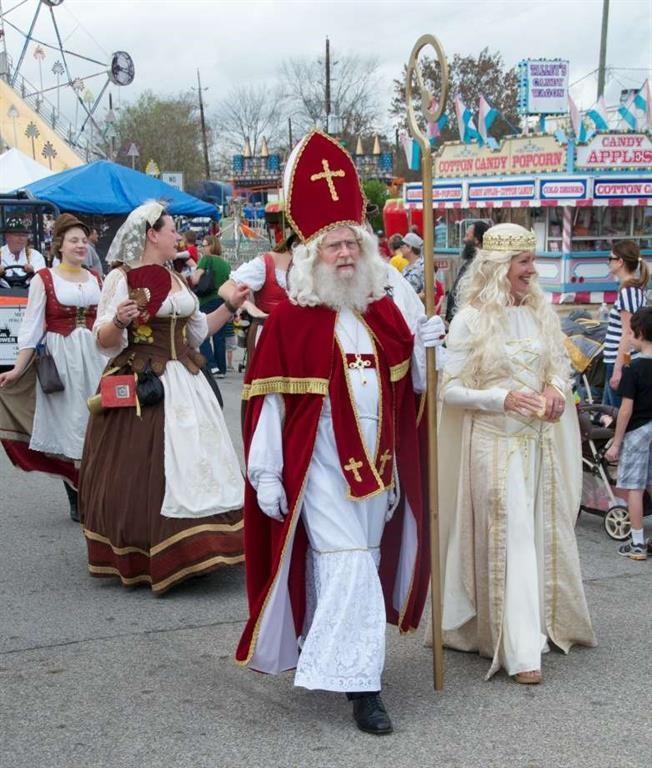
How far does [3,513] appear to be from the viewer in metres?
7.94

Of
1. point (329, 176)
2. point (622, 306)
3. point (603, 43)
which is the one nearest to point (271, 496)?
point (329, 176)

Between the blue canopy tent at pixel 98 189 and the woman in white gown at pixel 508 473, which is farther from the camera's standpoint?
the blue canopy tent at pixel 98 189

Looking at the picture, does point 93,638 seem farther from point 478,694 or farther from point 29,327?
point 29,327

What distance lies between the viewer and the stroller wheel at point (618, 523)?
23.2ft

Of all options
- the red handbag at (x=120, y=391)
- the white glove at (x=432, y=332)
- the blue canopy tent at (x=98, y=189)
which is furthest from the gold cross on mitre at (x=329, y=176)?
the blue canopy tent at (x=98, y=189)

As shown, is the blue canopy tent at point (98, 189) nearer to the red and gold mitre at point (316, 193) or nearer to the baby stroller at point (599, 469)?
the baby stroller at point (599, 469)

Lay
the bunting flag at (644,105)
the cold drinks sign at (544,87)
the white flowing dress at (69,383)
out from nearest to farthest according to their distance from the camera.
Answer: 1. the white flowing dress at (69,383)
2. the bunting flag at (644,105)
3. the cold drinks sign at (544,87)

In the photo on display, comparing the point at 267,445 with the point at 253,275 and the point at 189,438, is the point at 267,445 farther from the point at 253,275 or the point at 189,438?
the point at 253,275

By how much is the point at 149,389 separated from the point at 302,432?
199cm

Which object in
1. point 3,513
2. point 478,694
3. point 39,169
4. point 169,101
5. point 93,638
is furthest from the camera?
point 169,101

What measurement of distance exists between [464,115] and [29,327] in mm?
22019

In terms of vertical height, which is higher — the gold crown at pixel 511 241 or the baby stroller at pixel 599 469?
the gold crown at pixel 511 241

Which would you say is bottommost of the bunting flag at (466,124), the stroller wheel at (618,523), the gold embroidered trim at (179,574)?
the stroller wheel at (618,523)

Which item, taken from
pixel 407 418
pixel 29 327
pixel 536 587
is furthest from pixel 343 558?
pixel 29 327
